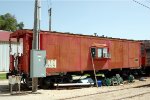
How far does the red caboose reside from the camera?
18609mm

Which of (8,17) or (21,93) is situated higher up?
(8,17)

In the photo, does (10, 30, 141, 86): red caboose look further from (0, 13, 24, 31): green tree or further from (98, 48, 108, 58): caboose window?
(0, 13, 24, 31): green tree

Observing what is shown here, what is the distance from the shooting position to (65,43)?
65.8ft

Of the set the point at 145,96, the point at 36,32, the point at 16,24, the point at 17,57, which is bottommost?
the point at 145,96

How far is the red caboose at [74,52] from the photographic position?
18.6 metres

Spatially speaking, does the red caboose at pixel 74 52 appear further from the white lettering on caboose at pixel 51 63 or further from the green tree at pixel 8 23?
the green tree at pixel 8 23

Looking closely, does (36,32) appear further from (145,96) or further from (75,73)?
(145,96)

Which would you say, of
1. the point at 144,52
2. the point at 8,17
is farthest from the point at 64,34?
the point at 8,17

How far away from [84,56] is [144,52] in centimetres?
1068

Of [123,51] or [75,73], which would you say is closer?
[75,73]

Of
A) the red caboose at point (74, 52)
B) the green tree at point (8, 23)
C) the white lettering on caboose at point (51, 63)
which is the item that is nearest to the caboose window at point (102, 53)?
the red caboose at point (74, 52)

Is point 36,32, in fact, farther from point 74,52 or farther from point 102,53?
point 102,53

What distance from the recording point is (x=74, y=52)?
2067 centimetres

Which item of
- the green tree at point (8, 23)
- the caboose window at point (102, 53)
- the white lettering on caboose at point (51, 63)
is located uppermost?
the green tree at point (8, 23)
